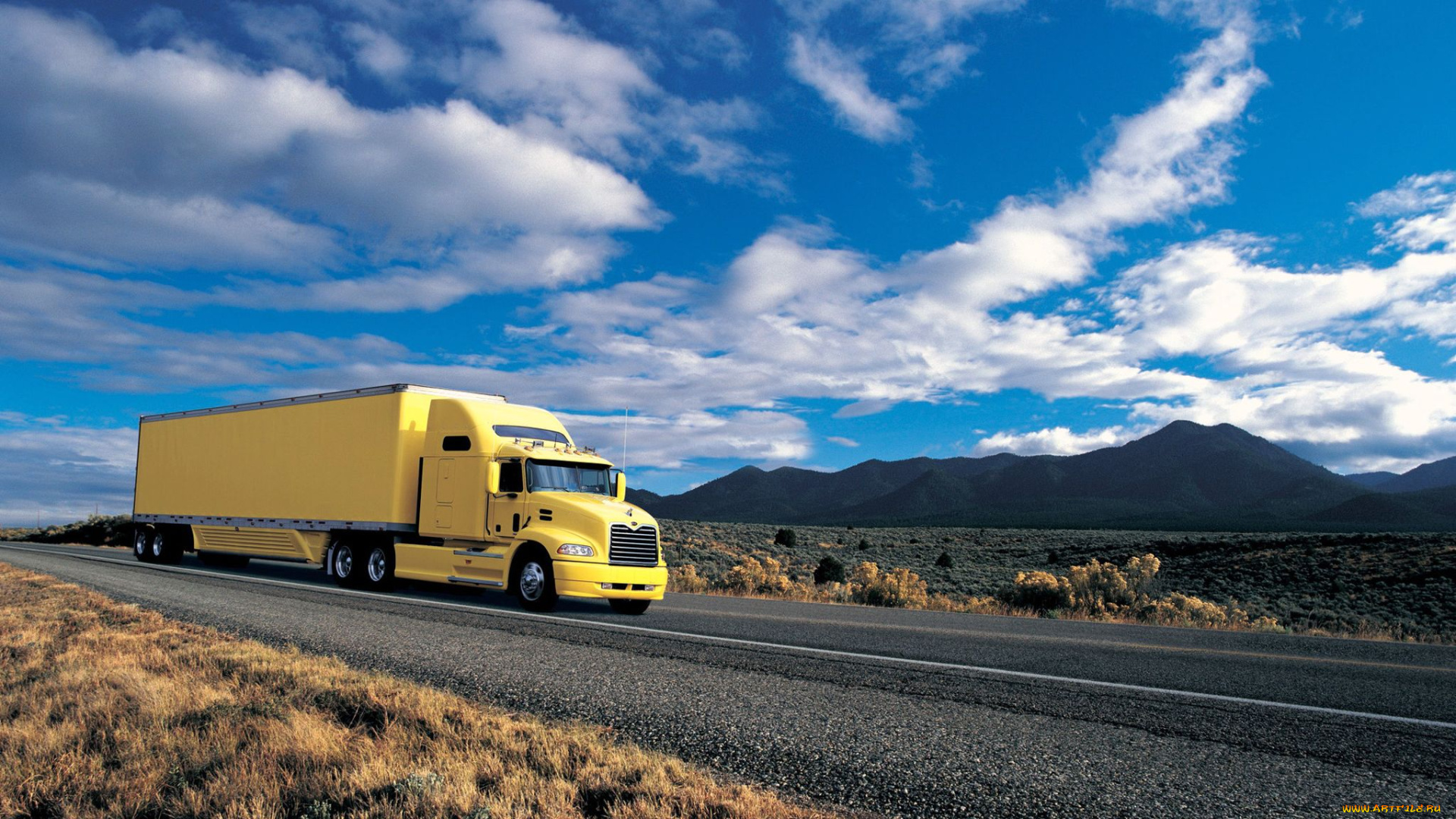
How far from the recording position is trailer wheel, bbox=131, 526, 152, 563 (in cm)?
2580

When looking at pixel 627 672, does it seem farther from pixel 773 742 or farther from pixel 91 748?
pixel 91 748

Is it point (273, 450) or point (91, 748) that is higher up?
point (273, 450)

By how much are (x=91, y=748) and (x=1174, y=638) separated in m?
12.3

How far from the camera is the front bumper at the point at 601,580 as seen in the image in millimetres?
12992

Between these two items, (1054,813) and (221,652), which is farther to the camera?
(221,652)

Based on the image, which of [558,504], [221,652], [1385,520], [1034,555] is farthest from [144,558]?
[1385,520]

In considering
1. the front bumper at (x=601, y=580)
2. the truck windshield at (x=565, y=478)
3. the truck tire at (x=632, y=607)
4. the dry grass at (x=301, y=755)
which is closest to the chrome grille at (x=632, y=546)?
Result: the front bumper at (x=601, y=580)

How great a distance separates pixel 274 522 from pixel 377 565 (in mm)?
4403

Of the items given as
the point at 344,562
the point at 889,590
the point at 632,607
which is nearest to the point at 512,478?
the point at 632,607

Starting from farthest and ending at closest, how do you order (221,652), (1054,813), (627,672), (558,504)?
(558,504) < (221,652) < (627,672) < (1054,813)

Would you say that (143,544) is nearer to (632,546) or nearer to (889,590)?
(632,546)

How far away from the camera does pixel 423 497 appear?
16.6 metres

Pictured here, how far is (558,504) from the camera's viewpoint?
14.0m

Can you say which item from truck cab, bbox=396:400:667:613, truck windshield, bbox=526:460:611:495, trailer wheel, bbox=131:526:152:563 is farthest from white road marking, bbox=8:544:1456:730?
trailer wheel, bbox=131:526:152:563
